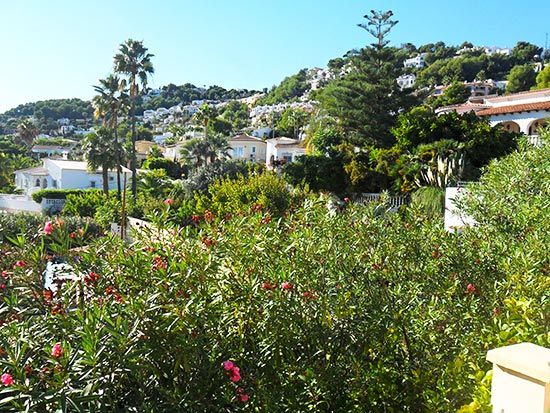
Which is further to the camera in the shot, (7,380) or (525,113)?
(525,113)

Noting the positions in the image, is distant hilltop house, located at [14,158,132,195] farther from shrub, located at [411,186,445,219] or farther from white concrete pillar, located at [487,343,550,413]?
white concrete pillar, located at [487,343,550,413]

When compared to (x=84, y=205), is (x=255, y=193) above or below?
above

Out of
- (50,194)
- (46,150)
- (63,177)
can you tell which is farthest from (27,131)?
(50,194)

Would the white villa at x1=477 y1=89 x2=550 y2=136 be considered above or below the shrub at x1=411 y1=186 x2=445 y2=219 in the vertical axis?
above

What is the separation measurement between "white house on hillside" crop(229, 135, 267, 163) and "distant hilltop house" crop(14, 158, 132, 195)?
16.3m

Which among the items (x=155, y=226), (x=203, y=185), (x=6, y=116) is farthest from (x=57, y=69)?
(x=6, y=116)

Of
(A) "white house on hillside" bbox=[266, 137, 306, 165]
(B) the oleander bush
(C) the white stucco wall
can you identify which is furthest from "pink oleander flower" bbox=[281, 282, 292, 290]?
(A) "white house on hillside" bbox=[266, 137, 306, 165]

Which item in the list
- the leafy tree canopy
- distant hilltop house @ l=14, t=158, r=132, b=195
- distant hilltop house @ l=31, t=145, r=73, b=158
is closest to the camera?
distant hilltop house @ l=14, t=158, r=132, b=195

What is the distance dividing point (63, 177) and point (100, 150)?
13536 millimetres

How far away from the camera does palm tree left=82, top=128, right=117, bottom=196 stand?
1639 inches

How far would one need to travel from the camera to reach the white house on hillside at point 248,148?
66188 millimetres

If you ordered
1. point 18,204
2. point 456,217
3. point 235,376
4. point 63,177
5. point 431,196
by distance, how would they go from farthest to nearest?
1. point 63,177
2. point 18,204
3. point 431,196
4. point 456,217
5. point 235,376

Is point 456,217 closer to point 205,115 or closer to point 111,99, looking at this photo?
point 111,99

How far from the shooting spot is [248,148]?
66688mm
